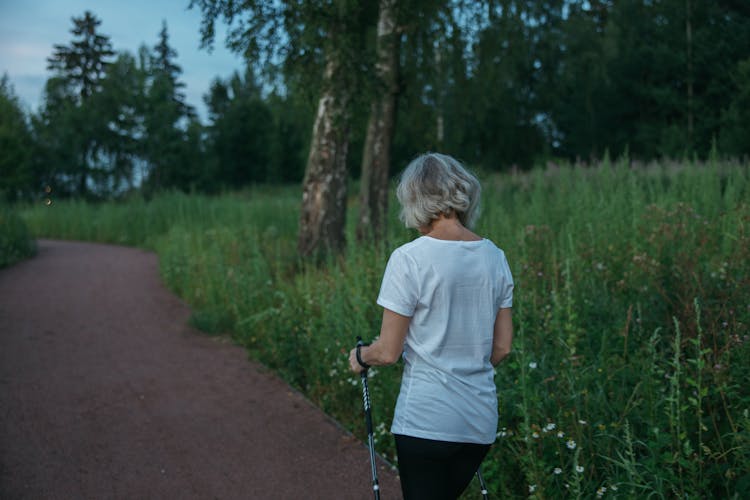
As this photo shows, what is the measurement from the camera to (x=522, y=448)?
13.5 ft

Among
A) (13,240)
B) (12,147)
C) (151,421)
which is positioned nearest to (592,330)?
(151,421)

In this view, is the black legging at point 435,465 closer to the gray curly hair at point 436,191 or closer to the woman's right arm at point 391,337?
the woman's right arm at point 391,337

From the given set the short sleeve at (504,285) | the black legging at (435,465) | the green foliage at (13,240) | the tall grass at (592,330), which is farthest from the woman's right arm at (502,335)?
the green foliage at (13,240)

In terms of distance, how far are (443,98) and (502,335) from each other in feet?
89.7

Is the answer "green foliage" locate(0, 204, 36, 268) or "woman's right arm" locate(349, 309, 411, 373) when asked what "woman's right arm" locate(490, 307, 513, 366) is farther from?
"green foliage" locate(0, 204, 36, 268)

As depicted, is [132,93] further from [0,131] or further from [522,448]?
[522,448]

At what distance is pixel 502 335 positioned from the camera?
2953 millimetres

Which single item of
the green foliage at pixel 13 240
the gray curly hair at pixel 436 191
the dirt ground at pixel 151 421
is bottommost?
the dirt ground at pixel 151 421

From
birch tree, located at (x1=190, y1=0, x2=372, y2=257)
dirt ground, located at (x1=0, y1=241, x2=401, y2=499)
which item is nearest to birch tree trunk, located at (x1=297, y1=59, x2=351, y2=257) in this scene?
birch tree, located at (x1=190, y1=0, x2=372, y2=257)

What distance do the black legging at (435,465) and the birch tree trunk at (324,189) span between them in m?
7.91

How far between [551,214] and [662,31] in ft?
85.3

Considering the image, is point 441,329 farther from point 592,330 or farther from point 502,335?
point 592,330

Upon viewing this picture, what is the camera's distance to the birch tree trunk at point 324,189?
35.2 feet

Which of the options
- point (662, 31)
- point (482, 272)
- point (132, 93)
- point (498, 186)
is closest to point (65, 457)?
point (482, 272)
